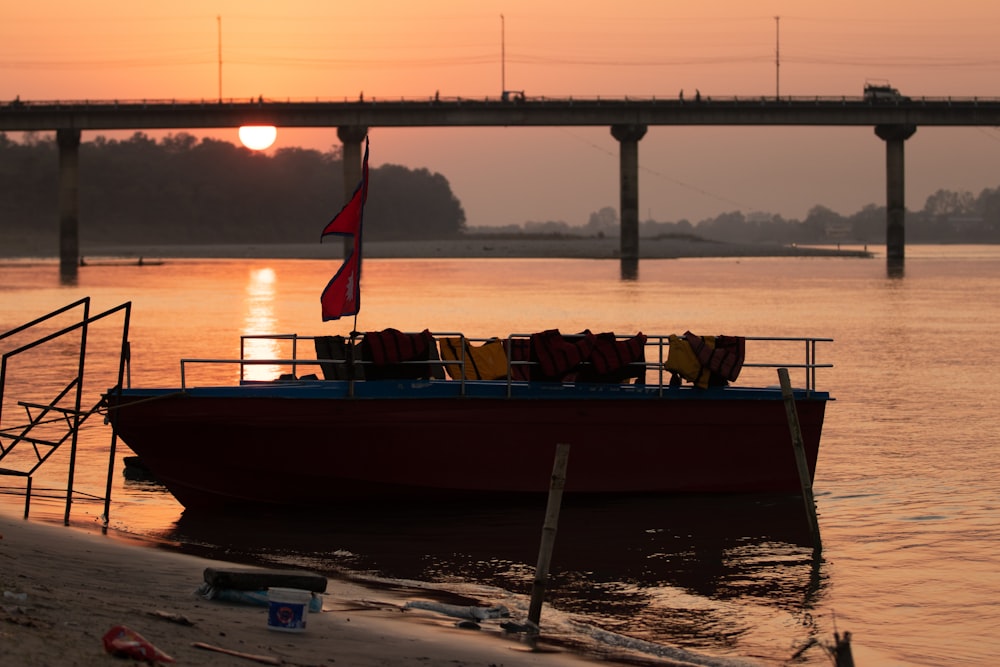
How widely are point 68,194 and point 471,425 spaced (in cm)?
11370

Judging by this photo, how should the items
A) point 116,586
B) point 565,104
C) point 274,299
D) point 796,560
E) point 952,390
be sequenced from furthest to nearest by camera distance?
point 565,104
point 274,299
point 952,390
point 796,560
point 116,586

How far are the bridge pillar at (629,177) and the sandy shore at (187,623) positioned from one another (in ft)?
335

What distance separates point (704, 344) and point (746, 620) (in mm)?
5383

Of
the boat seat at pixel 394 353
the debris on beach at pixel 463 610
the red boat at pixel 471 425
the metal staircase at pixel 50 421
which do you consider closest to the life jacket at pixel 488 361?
the red boat at pixel 471 425

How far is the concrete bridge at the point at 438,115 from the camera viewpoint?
116250 millimetres

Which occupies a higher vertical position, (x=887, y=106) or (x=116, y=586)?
(x=887, y=106)

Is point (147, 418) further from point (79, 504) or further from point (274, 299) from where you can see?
point (274, 299)

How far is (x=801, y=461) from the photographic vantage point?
51.3ft

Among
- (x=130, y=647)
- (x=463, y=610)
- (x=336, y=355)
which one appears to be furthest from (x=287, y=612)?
(x=336, y=355)

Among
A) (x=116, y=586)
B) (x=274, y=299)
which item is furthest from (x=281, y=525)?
(x=274, y=299)

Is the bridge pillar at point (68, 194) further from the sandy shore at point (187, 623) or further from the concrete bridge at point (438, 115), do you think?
the sandy shore at point (187, 623)

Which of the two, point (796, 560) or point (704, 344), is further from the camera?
point (704, 344)

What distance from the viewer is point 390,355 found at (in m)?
17.0

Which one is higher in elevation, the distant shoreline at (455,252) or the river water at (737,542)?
the distant shoreline at (455,252)
